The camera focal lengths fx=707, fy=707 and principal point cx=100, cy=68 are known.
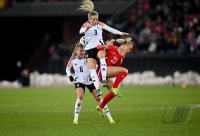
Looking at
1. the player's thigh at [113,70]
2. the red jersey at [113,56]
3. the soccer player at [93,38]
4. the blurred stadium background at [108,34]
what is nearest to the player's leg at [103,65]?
the soccer player at [93,38]

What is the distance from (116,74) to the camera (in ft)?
61.9

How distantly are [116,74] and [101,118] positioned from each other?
1720 mm

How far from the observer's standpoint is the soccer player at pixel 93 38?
18.7 m

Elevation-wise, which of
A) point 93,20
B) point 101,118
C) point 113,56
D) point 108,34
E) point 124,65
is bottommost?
point 124,65

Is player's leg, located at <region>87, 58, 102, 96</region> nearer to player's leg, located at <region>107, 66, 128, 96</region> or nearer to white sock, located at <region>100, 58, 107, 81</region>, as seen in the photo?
white sock, located at <region>100, 58, 107, 81</region>

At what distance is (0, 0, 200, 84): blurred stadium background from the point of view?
126 feet

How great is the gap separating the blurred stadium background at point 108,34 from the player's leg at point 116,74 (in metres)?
18.1

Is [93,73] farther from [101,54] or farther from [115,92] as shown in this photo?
[115,92]

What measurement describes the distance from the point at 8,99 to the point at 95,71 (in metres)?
11.8

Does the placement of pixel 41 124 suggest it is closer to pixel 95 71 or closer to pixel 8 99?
pixel 95 71

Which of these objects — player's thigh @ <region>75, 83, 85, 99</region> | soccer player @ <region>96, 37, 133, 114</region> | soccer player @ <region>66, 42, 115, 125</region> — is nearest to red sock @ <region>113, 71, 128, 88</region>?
soccer player @ <region>96, 37, 133, 114</region>

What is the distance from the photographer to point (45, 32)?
48781 millimetres

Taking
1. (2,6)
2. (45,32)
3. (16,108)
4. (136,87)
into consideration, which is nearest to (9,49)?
(45,32)

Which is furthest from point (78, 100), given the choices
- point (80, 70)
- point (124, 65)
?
point (124, 65)
